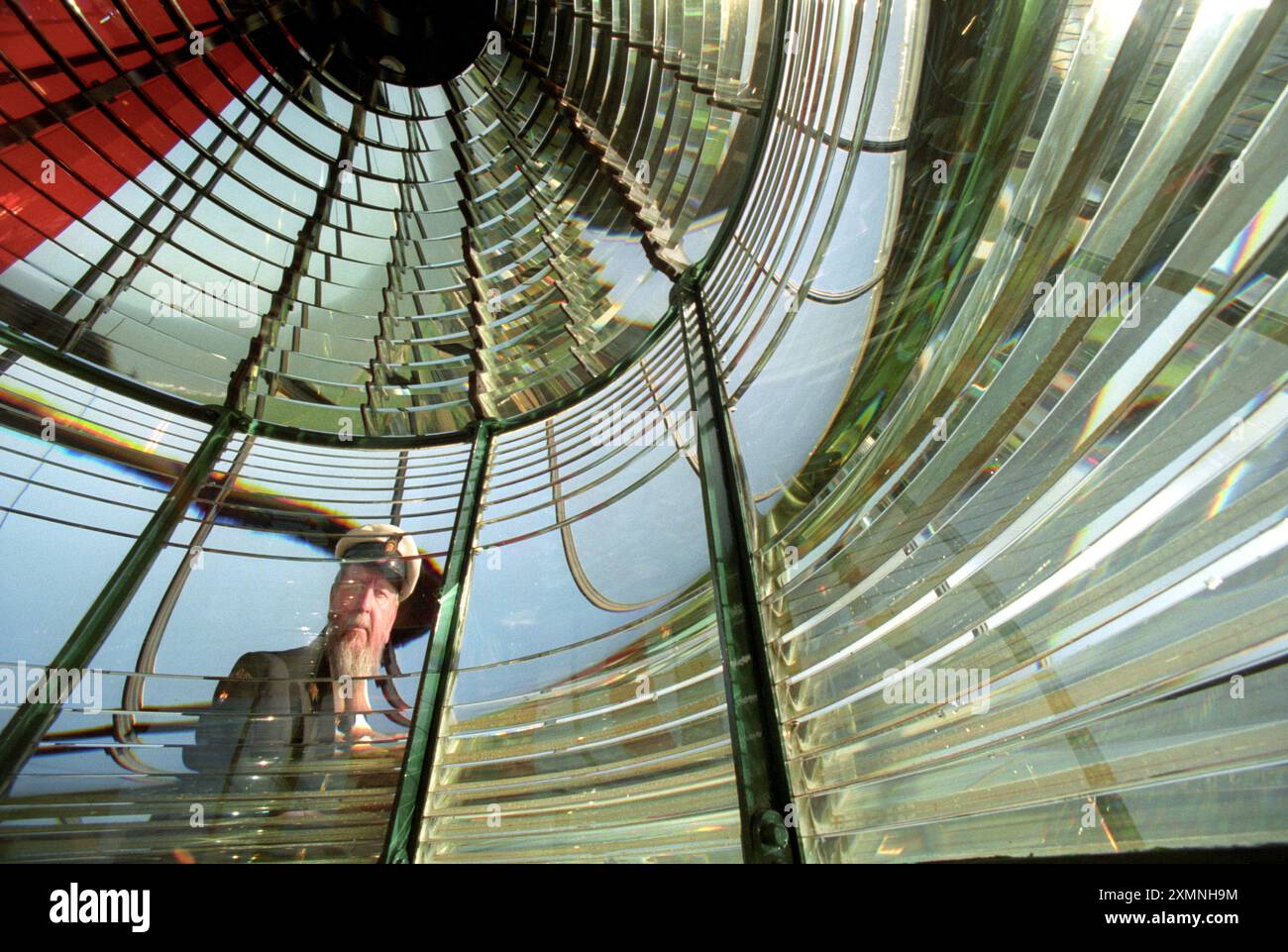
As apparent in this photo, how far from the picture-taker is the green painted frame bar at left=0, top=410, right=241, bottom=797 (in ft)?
3.59

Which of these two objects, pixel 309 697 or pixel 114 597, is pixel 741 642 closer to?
pixel 309 697

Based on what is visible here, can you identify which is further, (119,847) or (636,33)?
(636,33)

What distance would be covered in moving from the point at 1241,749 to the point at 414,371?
1.77 m

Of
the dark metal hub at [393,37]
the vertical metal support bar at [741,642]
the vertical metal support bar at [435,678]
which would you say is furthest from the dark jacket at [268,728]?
the dark metal hub at [393,37]

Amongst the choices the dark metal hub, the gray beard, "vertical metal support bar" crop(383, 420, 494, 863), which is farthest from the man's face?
the dark metal hub

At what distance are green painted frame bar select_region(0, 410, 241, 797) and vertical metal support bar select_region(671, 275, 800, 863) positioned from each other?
3.50 feet

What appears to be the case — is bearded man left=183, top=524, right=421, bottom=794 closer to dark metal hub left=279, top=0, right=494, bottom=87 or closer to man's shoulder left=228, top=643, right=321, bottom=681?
man's shoulder left=228, top=643, right=321, bottom=681

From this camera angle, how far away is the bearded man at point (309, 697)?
3.82 feet

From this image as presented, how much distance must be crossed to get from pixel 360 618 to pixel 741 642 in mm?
967

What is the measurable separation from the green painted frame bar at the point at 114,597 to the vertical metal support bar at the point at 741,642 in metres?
1.07

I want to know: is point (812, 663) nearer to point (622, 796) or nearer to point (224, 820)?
point (622, 796)

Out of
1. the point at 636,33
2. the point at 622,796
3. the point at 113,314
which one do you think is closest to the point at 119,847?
the point at 622,796

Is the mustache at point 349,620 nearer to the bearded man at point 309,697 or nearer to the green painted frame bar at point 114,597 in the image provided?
the bearded man at point 309,697

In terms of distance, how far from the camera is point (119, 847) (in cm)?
99
